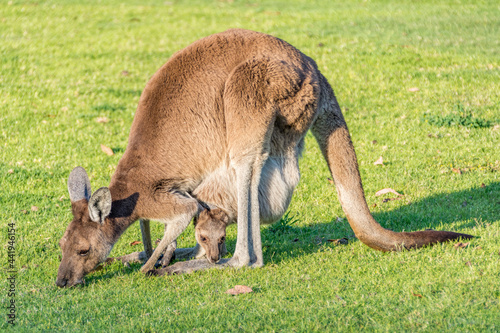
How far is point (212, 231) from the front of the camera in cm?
480

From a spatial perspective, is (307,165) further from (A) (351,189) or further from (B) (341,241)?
(A) (351,189)

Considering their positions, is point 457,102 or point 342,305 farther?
point 457,102

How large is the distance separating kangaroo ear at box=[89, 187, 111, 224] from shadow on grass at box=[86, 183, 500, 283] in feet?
2.27

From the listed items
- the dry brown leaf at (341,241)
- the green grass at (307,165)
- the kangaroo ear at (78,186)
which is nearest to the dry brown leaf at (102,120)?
the green grass at (307,165)

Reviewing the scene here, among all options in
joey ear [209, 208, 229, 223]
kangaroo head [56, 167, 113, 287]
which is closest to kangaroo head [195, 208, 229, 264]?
joey ear [209, 208, 229, 223]

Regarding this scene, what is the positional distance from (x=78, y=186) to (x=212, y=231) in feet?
3.68

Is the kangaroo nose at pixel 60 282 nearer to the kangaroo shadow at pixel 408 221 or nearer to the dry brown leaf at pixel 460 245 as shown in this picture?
the kangaroo shadow at pixel 408 221

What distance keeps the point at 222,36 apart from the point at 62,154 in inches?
147

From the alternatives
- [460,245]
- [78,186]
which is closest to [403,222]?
[460,245]

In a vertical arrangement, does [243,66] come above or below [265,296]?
above

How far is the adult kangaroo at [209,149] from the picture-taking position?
449 cm

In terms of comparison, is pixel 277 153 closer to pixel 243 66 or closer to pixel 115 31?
pixel 243 66

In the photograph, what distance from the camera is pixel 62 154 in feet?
25.2

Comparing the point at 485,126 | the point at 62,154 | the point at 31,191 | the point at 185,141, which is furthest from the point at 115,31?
the point at 185,141
